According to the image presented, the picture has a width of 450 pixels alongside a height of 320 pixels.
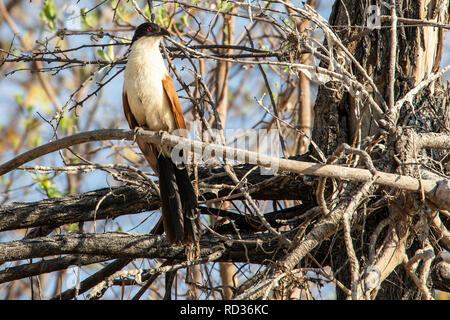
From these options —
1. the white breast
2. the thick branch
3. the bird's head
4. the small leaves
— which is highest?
the small leaves

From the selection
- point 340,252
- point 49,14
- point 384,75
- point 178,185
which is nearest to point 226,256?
point 178,185

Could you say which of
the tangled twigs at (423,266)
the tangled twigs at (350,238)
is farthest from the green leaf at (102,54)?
the tangled twigs at (423,266)

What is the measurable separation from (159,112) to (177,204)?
27.5 inches

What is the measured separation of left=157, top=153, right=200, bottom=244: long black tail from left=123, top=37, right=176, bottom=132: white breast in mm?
323

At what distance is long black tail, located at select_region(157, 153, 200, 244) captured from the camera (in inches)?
141

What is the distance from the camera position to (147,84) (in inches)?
149

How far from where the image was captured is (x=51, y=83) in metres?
8.85

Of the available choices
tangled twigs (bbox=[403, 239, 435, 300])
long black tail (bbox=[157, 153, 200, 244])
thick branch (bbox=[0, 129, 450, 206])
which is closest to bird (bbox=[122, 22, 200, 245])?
long black tail (bbox=[157, 153, 200, 244])

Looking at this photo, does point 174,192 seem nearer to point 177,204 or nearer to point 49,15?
point 177,204

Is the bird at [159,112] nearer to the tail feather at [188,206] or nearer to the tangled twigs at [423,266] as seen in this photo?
the tail feather at [188,206]

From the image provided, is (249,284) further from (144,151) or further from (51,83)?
(51,83)

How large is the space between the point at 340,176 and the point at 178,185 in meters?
1.41

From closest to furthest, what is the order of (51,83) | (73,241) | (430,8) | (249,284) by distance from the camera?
(249,284), (73,241), (430,8), (51,83)

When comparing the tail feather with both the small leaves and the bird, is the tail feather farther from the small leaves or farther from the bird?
the small leaves
